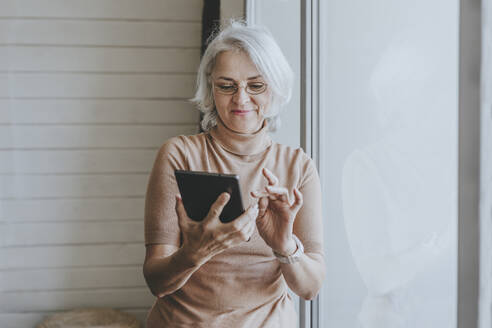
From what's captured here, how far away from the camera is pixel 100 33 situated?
8.70 ft

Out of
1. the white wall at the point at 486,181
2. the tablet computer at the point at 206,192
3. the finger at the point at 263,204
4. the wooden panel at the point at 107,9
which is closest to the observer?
the white wall at the point at 486,181

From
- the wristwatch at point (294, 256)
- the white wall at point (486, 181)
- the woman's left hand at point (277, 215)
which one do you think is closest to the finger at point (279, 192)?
the woman's left hand at point (277, 215)

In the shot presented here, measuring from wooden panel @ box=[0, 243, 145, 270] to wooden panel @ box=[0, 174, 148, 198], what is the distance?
0.96 feet

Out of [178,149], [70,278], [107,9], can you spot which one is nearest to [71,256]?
[70,278]

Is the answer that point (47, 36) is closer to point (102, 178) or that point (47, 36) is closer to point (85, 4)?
point (85, 4)

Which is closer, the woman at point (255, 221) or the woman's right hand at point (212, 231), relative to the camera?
the woman's right hand at point (212, 231)

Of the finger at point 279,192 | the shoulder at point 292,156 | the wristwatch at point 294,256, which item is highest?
the shoulder at point 292,156

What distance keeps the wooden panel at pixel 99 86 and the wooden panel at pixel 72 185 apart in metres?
0.44

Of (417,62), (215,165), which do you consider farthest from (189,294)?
(417,62)

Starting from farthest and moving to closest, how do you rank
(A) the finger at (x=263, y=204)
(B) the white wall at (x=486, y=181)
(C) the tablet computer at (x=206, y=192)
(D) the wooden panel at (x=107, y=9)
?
(D) the wooden panel at (x=107, y=9) < (A) the finger at (x=263, y=204) < (C) the tablet computer at (x=206, y=192) < (B) the white wall at (x=486, y=181)

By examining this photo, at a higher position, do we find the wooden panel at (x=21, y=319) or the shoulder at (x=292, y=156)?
the shoulder at (x=292, y=156)

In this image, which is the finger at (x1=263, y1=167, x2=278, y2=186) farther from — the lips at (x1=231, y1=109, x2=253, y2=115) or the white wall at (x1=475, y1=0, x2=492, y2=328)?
the white wall at (x1=475, y1=0, x2=492, y2=328)

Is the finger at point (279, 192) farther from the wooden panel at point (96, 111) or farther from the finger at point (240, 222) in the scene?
the wooden panel at point (96, 111)

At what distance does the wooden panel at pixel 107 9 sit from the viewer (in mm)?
2602
